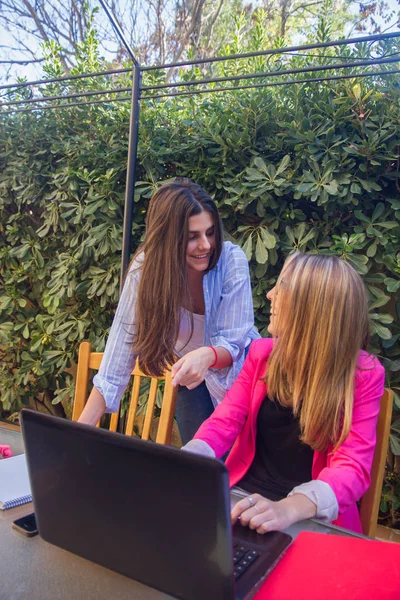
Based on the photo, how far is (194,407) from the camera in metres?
1.66

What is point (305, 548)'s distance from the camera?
816 mm

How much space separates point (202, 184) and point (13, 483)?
1.68 metres

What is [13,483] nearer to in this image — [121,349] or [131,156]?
[121,349]

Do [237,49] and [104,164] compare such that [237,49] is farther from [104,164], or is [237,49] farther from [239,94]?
[104,164]

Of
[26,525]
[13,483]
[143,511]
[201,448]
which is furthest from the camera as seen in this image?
[201,448]

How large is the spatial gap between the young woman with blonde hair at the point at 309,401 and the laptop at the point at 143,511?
1.19ft

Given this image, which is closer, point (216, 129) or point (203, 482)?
point (203, 482)

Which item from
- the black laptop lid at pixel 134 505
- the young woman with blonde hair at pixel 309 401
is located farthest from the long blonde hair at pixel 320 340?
the black laptop lid at pixel 134 505

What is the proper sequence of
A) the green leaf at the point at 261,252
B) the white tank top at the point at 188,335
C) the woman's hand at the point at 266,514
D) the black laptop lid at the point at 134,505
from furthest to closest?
the green leaf at the point at 261,252
the white tank top at the point at 188,335
the woman's hand at the point at 266,514
the black laptop lid at the point at 134,505

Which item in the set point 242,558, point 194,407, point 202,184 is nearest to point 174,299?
point 194,407

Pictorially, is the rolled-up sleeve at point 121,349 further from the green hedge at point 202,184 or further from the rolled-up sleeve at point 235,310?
the green hedge at point 202,184

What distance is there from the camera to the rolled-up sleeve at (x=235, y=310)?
1.51 m

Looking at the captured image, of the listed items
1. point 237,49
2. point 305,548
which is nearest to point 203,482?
point 305,548

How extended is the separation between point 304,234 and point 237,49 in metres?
1.26
